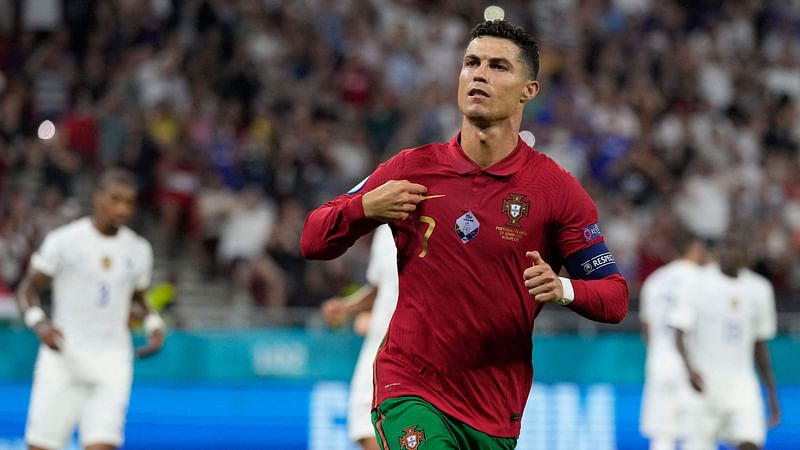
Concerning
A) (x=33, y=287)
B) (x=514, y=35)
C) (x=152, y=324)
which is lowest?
(x=514, y=35)

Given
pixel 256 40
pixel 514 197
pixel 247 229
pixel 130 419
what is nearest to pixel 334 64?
pixel 256 40

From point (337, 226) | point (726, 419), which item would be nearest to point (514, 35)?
point (337, 226)

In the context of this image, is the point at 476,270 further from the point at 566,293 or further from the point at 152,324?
the point at 152,324

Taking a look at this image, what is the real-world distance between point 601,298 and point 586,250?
257mm

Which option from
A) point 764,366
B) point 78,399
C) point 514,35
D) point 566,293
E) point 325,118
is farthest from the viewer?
point 325,118

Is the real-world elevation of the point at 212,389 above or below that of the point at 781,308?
below

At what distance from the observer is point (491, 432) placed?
6.07 metres

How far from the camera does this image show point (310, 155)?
18750mm

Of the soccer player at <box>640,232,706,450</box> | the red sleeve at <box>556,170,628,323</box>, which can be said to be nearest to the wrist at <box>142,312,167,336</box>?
the soccer player at <box>640,232,706,450</box>

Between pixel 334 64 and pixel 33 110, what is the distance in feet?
14.5

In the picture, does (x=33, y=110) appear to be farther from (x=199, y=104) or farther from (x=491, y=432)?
(x=491, y=432)

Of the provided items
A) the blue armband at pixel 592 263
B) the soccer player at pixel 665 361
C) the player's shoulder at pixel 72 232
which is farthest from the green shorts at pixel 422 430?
the soccer player at pixel 665 361

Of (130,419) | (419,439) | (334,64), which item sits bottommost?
(419,439)

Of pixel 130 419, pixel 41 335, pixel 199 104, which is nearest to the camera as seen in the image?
pixel 41 335
